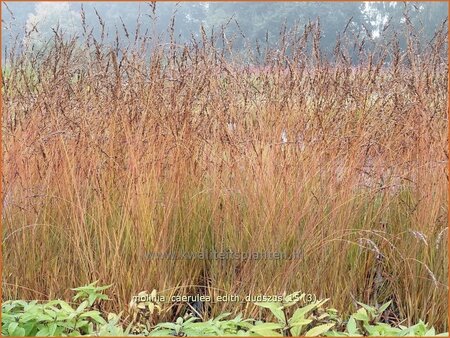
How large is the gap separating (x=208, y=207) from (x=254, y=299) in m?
0.53

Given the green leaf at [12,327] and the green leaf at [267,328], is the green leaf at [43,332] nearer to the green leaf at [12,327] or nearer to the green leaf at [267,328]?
the green leaf at [12,327]

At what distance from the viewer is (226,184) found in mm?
2883

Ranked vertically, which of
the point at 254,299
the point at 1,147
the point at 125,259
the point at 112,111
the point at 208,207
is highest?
the point at 112,111

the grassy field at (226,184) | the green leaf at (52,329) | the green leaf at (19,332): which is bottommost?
the green leaf at (19,332)

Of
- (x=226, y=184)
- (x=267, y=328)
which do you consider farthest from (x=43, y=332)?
(x=226, y=184)

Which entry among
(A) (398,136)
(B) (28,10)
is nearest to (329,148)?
(A) (398,136)

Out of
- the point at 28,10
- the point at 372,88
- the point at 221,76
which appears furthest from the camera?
the point at 28,10

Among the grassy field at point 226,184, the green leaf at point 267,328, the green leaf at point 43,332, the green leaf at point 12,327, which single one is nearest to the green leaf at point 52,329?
the green leaf at point 43,332

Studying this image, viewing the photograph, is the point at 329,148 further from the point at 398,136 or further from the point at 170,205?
the point at 170,205

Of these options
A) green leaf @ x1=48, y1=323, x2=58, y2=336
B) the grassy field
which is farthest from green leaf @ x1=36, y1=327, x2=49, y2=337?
the grassy field

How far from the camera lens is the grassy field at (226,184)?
108 inches

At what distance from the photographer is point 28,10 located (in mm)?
17094

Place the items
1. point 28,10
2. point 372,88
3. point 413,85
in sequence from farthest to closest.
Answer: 1. point 28,10
2. point 372,88
3. point 413,85

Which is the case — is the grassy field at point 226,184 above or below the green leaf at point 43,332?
above
